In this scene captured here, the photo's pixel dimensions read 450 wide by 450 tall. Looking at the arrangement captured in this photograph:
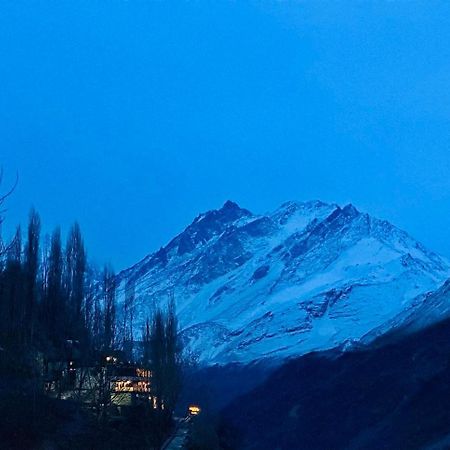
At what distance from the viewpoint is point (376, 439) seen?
73375mm

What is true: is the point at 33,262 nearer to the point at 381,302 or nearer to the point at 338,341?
the point at 338,341

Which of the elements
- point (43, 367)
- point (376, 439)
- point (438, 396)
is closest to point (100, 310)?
point (43, 367)

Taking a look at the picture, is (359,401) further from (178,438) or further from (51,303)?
(51,303)

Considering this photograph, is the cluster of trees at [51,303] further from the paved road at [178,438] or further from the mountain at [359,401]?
the mountain at [359,401]

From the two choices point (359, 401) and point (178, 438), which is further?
point (359, 401)

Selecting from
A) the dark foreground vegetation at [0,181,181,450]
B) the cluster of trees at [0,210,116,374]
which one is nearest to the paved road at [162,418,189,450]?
the dark foreground vegetation at [0,181,181,450]

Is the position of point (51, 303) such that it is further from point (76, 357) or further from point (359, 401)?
point (359, 401)

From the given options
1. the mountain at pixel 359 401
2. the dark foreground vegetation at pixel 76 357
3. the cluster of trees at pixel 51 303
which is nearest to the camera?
the dark foreground vegetation at pixel 76 357

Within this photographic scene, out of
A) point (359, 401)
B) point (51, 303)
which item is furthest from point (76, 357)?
point (359, 401)

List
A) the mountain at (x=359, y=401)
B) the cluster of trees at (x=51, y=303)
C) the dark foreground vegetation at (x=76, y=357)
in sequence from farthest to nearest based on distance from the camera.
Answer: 1. the mountain at (x=359, y=401)
2. the cluster of trees at (x=51, y=303)
3. the dark foreground vegetation at (x=76, y=357)

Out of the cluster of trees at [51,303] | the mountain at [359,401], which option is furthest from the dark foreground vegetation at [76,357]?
the mountain at [359,401]

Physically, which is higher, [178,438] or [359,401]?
[359,401]

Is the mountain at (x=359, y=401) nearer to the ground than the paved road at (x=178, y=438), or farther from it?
farther from it

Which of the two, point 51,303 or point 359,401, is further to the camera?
point 359,401
